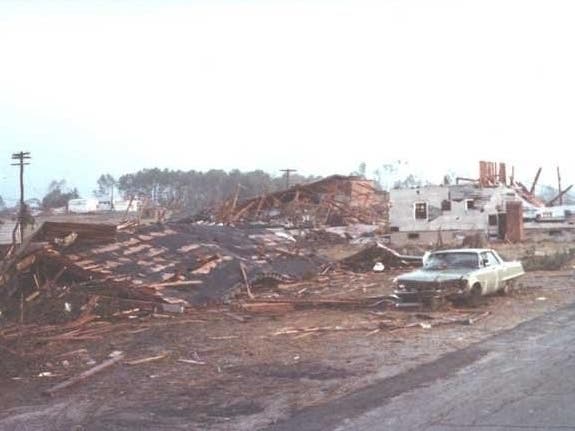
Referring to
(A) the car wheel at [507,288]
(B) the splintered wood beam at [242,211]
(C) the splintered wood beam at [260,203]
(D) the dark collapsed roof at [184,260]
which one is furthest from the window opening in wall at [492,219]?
(A) the car wheel at [507,288]

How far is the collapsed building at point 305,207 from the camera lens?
1918 inches

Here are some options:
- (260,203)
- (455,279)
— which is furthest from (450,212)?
(455,279)

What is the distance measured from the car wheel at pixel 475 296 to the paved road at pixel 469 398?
6.70m

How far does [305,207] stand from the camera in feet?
168

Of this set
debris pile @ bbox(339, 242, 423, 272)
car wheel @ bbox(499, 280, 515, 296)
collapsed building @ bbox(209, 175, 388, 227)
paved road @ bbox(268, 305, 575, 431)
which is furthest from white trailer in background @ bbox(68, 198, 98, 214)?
paved road @ bbox(268, 305, 575, 431)

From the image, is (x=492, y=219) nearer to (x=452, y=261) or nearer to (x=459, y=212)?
(x=459, y=212)

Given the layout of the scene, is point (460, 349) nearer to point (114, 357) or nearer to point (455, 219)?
point (114, 357)

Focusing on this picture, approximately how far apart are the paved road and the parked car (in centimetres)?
640

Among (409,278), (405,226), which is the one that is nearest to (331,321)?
(409,278)

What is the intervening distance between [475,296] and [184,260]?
9.29 metres

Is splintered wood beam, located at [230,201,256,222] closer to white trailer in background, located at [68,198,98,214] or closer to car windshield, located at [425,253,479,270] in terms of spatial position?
car windshield, located at [425,253,479,270]

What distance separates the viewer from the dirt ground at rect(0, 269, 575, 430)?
8602mm

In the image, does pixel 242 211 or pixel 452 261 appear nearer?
pixel 452 261

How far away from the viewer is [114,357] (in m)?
12.8
